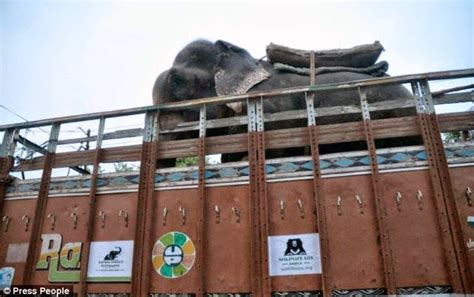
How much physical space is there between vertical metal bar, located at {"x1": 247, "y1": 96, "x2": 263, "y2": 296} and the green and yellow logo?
8.01 ft

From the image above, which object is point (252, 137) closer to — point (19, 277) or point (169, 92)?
point (169, 92)

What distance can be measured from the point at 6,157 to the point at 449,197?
21.9ft

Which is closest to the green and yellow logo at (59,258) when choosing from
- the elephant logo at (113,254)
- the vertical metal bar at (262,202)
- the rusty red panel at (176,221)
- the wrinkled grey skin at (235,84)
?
the elephant logo at (113,254)

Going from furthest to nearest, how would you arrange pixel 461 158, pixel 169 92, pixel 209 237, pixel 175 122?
pixel 169 92 → pixel 175 122 → pixel 209 237 → pixel 461 158

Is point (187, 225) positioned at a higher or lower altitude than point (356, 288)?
higher

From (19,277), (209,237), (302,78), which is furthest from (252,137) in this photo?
(19,277)

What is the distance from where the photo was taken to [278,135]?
488 cm

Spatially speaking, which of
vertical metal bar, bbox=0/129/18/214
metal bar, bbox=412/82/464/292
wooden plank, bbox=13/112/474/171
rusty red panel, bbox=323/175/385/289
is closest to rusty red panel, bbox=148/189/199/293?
wooden plank, bbox=13/112/474/171

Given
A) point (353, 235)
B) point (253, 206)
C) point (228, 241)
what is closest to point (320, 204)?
point (353, 235)

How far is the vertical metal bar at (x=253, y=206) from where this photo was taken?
13.7 feet

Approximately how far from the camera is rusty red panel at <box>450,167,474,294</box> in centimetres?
390

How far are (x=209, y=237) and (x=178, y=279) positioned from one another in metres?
0.65

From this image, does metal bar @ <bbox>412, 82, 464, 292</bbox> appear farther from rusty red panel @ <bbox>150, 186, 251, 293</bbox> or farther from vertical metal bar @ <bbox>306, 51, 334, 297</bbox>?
rusty red panel @ <bbox>150, 186, 251, 293</bbox>

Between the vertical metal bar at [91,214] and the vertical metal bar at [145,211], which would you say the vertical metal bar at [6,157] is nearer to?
the vertical metal bar at [91,214]
